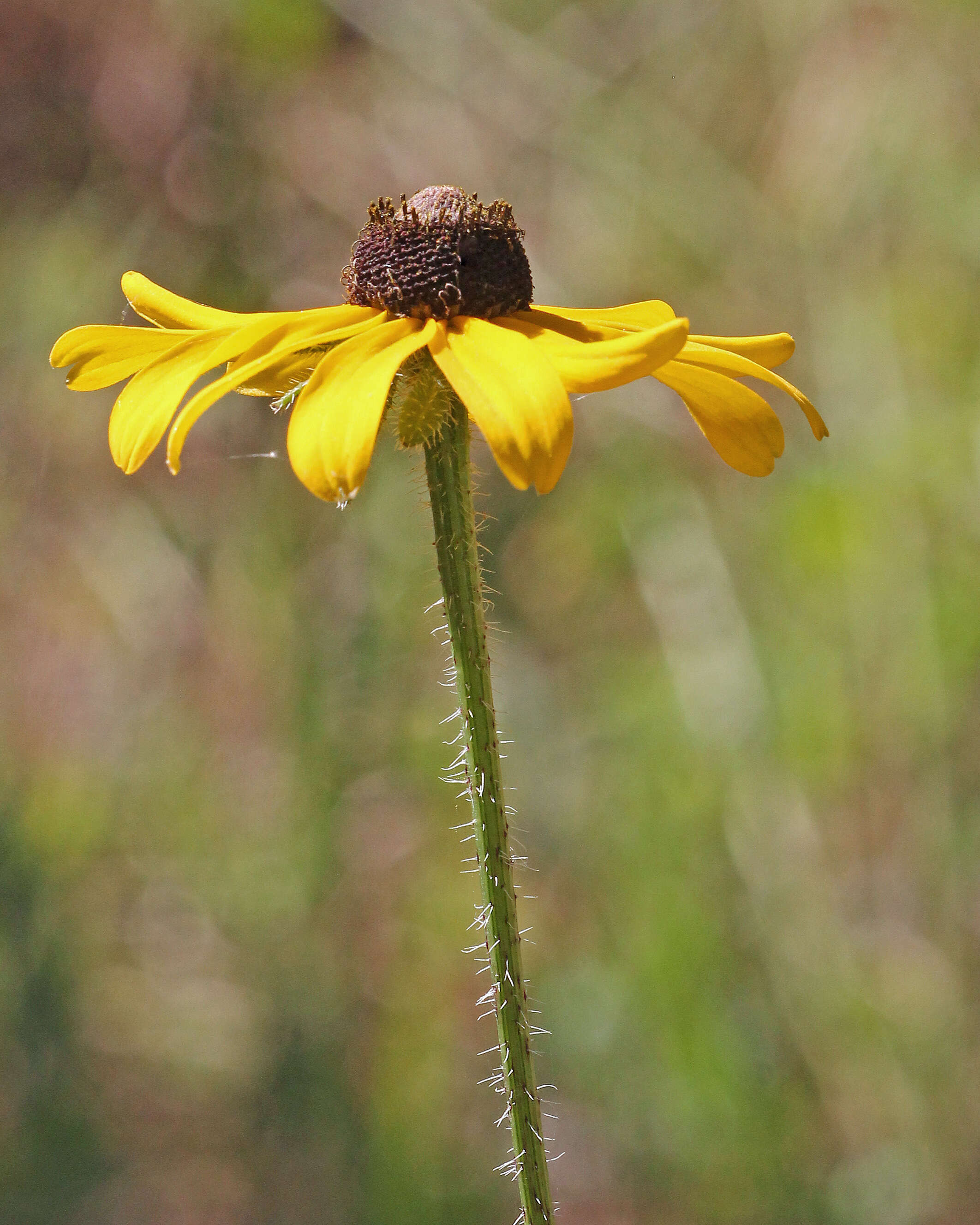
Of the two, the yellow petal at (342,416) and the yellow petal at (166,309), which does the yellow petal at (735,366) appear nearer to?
the yellow petal at (342,416)

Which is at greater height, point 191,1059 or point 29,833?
point 29,833

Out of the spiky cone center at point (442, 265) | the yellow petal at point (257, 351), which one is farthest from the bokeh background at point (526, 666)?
the yellow petal at point (257, 351)

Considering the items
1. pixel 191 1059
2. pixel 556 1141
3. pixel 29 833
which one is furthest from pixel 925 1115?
pixel 29 833

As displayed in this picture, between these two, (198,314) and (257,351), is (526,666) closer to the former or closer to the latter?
(198,314)

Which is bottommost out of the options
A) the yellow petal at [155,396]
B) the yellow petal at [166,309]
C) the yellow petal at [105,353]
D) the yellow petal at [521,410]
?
the yellow petal at [521,410]

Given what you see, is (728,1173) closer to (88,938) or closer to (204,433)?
(88,938)

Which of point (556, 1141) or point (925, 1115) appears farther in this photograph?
point (556, 1141)
